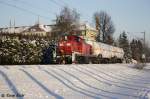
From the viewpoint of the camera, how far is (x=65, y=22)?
77188mm

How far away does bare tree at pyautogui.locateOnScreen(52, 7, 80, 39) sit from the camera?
75062 mm

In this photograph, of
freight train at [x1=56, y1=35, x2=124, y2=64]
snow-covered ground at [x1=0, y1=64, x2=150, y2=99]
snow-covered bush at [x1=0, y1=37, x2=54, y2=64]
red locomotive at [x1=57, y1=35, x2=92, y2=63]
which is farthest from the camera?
freight train at [x1=56, y1=35, x2=124, y2=64]

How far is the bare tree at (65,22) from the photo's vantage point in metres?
Answer: 75.1

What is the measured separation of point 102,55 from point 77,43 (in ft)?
38.8

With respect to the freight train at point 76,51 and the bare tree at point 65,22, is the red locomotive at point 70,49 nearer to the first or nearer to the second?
the freight train at point 76,51

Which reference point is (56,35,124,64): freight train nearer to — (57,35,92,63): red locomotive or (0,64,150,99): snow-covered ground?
(57,35,92,63): red locomotive

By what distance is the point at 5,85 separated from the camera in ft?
39.2

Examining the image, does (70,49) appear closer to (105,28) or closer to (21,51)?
(21,51)

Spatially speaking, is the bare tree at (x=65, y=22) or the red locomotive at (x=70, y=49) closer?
the red locomotive at (x=70, y=49)

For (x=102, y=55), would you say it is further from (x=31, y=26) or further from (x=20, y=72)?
(x=31, y=26)

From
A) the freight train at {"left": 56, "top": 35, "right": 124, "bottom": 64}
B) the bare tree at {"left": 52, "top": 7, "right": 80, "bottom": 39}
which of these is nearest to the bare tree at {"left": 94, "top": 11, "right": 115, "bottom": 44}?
the bare tree at {"left": 52, "top": 7, "right": 80, "bottom": 39}

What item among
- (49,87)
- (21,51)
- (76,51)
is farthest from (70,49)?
(49,87)

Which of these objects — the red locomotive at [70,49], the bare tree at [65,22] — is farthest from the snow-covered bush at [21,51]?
the bare tree at [65,22]

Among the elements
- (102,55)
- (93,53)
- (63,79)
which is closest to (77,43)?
(93,53)
